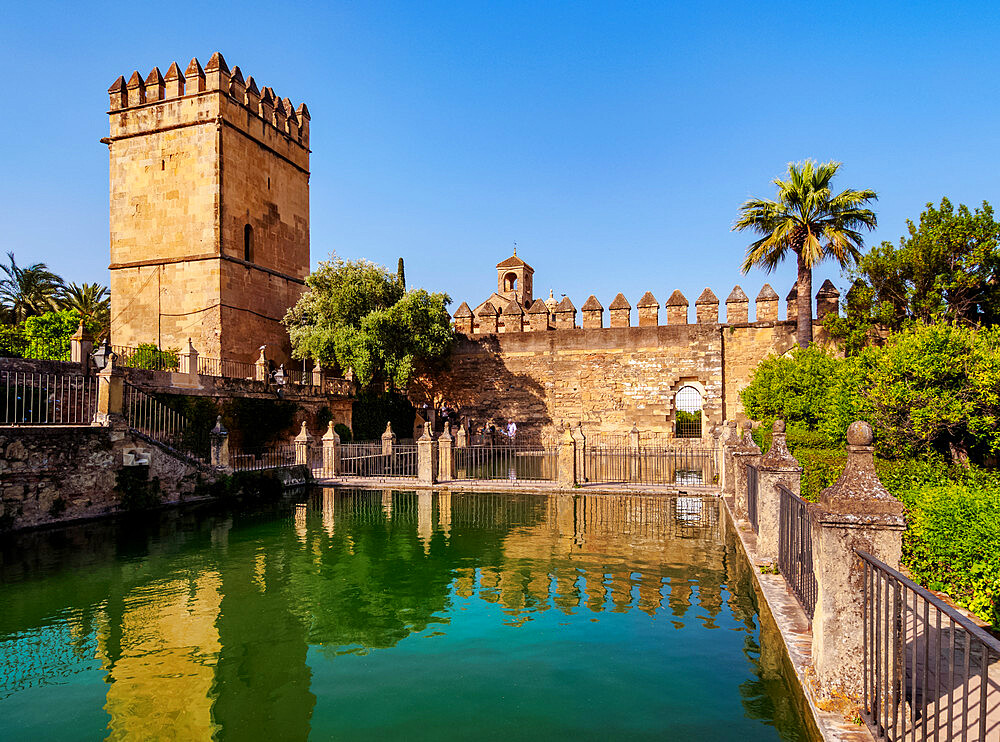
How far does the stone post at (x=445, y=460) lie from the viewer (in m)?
15.7

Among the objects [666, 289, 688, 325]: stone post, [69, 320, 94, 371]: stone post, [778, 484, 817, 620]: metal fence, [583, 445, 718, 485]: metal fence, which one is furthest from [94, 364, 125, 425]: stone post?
[666, 289, 688, 325]: stone post

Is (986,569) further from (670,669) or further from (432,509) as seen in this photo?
(432,509)

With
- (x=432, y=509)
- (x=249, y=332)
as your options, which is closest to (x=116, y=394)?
(x=432, y=509)

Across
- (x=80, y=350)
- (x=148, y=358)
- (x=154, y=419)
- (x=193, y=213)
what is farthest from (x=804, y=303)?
(x=193, y=213)

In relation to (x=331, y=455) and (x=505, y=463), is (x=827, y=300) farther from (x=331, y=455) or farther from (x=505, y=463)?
(x=331, y=455)

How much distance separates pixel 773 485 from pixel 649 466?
44.6ft

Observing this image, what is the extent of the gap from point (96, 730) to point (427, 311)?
809 inches

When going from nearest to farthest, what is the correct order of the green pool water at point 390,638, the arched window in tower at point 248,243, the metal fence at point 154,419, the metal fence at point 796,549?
1. the green pool water at point 390,638
2. the metal fence at point 796,549
3. the metal fence at point 154,419
4. the arched window in tower at point 248,243

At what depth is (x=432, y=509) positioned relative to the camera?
1238 centimetres

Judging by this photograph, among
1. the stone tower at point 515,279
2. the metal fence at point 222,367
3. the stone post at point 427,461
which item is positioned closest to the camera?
the stone post at point 427,461

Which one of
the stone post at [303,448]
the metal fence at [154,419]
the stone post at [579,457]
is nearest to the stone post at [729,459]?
the stone post at [579,457]

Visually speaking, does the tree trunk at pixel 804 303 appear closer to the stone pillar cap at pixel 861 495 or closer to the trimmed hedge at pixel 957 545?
the trimmed hedge at pixel 957 545

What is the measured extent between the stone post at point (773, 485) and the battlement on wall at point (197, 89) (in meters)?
22.6

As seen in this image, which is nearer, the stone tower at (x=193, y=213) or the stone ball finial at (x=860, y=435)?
the stone ball finial at (x=860, y=435)
